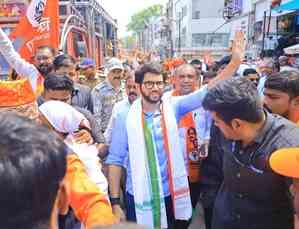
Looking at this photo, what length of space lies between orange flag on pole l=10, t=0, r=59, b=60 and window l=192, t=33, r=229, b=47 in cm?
3946

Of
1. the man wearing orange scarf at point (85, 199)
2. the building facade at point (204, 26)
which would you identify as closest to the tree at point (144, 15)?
the building facade at point (204, 26)

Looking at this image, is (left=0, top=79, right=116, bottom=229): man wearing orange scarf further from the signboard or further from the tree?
the tree

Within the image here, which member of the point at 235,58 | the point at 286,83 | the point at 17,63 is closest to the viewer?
the point at 286,83

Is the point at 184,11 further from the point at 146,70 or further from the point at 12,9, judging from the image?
the point at 146,70

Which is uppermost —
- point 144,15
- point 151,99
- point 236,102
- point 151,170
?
point 144,15

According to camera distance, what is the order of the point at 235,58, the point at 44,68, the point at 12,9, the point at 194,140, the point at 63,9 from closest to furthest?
1. the point at 235,58
2. the point at 194,140
3. the point at 44,68
4. the point at 12,9
5. the point at 63,9

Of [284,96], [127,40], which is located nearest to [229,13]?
[284,96]

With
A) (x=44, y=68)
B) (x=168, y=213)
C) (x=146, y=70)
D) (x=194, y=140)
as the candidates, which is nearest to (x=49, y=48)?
(x=44, y=68)

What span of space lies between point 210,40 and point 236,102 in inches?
1717

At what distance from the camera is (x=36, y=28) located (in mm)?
4594

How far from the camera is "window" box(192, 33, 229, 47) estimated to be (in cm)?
4375

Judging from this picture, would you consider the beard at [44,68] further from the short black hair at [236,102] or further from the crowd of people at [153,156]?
the short black hair at [236,102]

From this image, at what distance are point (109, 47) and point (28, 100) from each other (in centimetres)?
1744

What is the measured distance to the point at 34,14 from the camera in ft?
14.9
